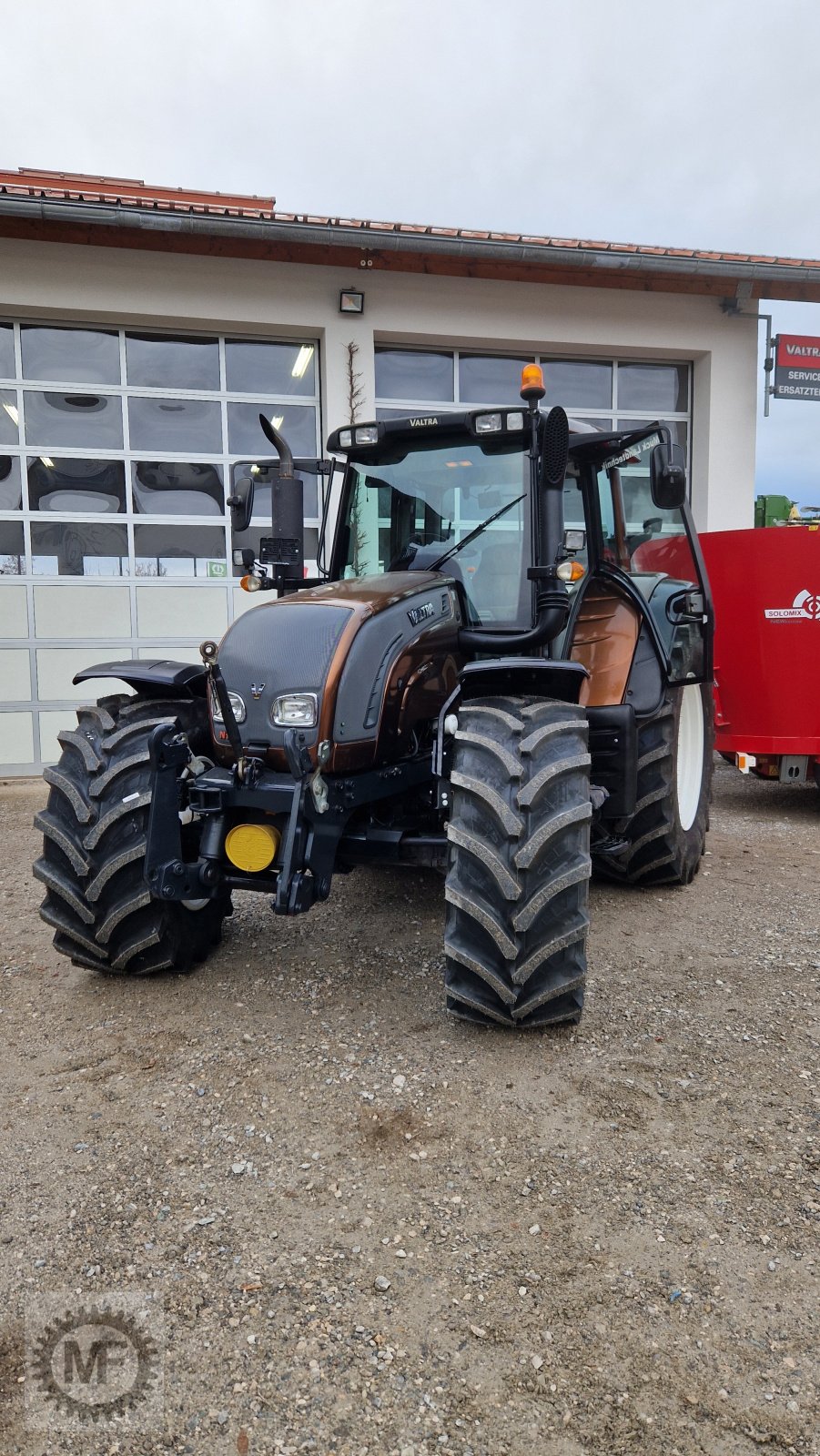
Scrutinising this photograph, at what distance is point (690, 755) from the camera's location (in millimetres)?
5070

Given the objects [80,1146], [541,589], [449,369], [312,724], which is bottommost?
[80,1146]

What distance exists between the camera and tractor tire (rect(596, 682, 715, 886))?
4.30 m

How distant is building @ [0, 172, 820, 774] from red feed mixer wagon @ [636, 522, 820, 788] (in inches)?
144

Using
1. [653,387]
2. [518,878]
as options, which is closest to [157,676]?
[518,878]

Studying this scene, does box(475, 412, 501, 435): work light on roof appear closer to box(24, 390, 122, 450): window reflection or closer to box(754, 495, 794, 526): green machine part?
box(24, 390, 122, 450): window reflection

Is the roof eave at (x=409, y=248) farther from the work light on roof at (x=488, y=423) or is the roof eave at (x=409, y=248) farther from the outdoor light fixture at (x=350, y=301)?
the work light on roof at (x=488, y=423)

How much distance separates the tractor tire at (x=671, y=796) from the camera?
4305 mm

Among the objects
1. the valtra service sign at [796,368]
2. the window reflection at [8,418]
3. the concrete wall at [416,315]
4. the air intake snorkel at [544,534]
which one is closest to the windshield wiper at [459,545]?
the air intake snorkel at [544,534]

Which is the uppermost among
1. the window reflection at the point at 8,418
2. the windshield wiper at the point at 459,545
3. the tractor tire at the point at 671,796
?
the window reflection at the point at 8,418

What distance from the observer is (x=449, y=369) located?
9.17 m

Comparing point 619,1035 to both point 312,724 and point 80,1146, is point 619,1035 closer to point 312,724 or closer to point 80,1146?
point 312,724

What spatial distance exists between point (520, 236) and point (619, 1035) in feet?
25.0

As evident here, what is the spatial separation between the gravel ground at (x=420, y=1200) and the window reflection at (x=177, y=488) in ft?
19.0

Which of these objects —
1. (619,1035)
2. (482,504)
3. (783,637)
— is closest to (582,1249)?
(619,1035)
